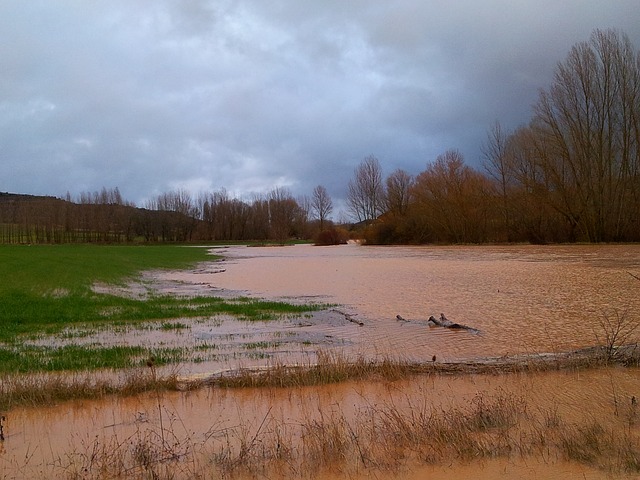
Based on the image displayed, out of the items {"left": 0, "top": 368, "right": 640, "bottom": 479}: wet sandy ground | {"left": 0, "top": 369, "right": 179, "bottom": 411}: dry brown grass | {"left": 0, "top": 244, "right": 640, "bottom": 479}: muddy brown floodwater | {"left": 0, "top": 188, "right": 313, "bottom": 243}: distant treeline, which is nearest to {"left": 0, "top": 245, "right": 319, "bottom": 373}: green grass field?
{"left": 0, "top": 369, "right": 179, "bottom": 411}: dry brown grass

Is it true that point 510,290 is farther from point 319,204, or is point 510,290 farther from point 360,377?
point 319,204

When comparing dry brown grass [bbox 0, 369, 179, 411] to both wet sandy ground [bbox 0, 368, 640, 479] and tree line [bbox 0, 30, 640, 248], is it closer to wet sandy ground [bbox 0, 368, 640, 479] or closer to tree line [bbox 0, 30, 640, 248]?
wet sandy ground [bbox 0, 368, 640, 479]

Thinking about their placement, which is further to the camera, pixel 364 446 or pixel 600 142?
pixel 600 142

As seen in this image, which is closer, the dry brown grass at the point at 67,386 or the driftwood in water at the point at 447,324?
the dry brown grass at the point at 67,386

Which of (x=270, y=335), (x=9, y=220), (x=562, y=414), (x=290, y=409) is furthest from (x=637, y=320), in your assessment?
(x=9, y=220)

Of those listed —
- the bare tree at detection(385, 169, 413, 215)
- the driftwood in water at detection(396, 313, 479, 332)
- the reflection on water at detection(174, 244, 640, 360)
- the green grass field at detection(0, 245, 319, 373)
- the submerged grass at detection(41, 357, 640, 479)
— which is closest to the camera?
the submerged grass at detection(41, 357, 640, 479)

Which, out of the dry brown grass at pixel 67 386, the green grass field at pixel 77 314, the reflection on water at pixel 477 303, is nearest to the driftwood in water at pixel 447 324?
the reflection on water at pixel 477 303

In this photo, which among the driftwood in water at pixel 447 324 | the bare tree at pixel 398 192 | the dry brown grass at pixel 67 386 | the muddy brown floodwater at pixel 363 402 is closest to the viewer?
the muddy brown floodwater at pixel 363 402

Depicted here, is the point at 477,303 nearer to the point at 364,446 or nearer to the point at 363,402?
the point at 363,402

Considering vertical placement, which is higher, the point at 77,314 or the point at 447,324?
the point at 77,314

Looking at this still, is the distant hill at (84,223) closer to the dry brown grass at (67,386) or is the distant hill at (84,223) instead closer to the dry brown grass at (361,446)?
the dry brown grass at (67,386)


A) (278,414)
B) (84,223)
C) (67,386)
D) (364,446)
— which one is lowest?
(278,414)

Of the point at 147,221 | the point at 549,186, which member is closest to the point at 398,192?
the point at 549,186

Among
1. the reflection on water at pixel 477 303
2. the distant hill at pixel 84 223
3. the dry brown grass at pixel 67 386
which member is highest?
the distant hill at pixel 84 223
